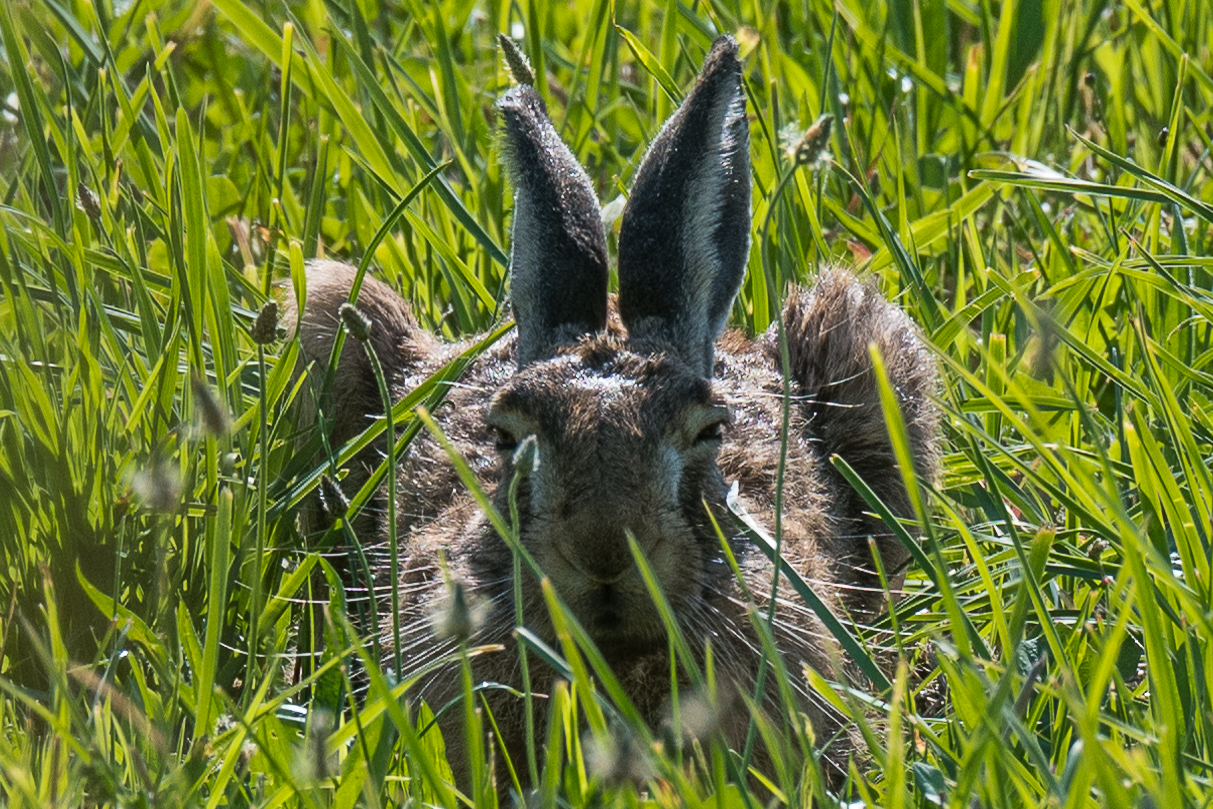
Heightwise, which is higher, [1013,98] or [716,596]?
[1013,98]

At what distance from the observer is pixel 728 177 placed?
4.15 metres

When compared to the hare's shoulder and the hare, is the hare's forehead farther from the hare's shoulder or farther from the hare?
the hare's shoulder

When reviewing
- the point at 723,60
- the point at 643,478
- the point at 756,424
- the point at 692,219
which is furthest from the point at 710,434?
the point at 723,60

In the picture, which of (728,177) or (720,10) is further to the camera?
(720,10)

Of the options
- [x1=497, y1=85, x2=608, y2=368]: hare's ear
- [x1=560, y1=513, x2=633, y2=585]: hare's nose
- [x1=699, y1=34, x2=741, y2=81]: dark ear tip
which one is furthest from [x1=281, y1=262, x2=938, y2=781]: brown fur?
[x1=699, y1=34, x2=741, y2=81]: dark ear tip

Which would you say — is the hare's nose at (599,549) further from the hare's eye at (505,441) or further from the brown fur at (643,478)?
the hare's eye at (505,441)

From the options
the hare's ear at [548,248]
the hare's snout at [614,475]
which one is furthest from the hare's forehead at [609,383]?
the hare's ear at [548,248]

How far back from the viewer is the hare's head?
3.36m

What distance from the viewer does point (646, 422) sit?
3.56 metres

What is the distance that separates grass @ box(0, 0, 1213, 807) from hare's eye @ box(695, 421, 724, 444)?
1.92 ft

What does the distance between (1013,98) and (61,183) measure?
135 inches

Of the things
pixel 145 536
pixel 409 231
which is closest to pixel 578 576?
pixel 145 536

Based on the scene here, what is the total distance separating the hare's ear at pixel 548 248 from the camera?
4.05 metres

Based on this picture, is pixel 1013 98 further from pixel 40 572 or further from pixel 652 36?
pixel 40 572
